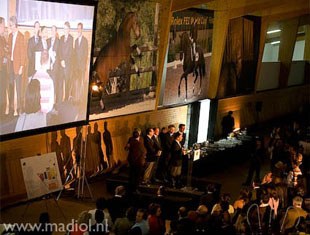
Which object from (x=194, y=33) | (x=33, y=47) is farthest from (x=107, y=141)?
(x=194, y=33)

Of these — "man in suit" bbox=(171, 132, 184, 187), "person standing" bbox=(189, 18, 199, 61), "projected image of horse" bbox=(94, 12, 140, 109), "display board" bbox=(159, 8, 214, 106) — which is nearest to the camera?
"man in suit" bbox=(171, 132, 184, 187)

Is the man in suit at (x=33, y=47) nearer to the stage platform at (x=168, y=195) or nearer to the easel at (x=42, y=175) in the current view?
the easel at (x=42, y=175)

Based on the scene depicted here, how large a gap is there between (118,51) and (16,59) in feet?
15.8

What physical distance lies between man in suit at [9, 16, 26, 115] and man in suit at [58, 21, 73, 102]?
0.98 m

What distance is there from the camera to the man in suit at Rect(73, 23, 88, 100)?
11453 millimetres

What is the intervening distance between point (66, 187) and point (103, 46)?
361cm

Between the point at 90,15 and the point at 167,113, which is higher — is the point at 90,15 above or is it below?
above

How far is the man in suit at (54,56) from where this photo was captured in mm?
10781

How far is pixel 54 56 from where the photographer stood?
10938mm

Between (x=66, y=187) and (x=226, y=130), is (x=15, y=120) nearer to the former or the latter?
(x=66, y=187)

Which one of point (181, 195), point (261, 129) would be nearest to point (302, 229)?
point (181, 195)

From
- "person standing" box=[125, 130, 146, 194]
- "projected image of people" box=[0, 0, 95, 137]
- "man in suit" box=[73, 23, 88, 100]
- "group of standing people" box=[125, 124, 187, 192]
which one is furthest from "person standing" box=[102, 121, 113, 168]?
"man in suit" box=[73, 23, 88, 100]

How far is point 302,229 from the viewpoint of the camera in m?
8.41

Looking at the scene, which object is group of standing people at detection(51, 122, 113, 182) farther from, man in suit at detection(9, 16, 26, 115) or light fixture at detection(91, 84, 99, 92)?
man in suit at detection(9, 16, 26, 115)
